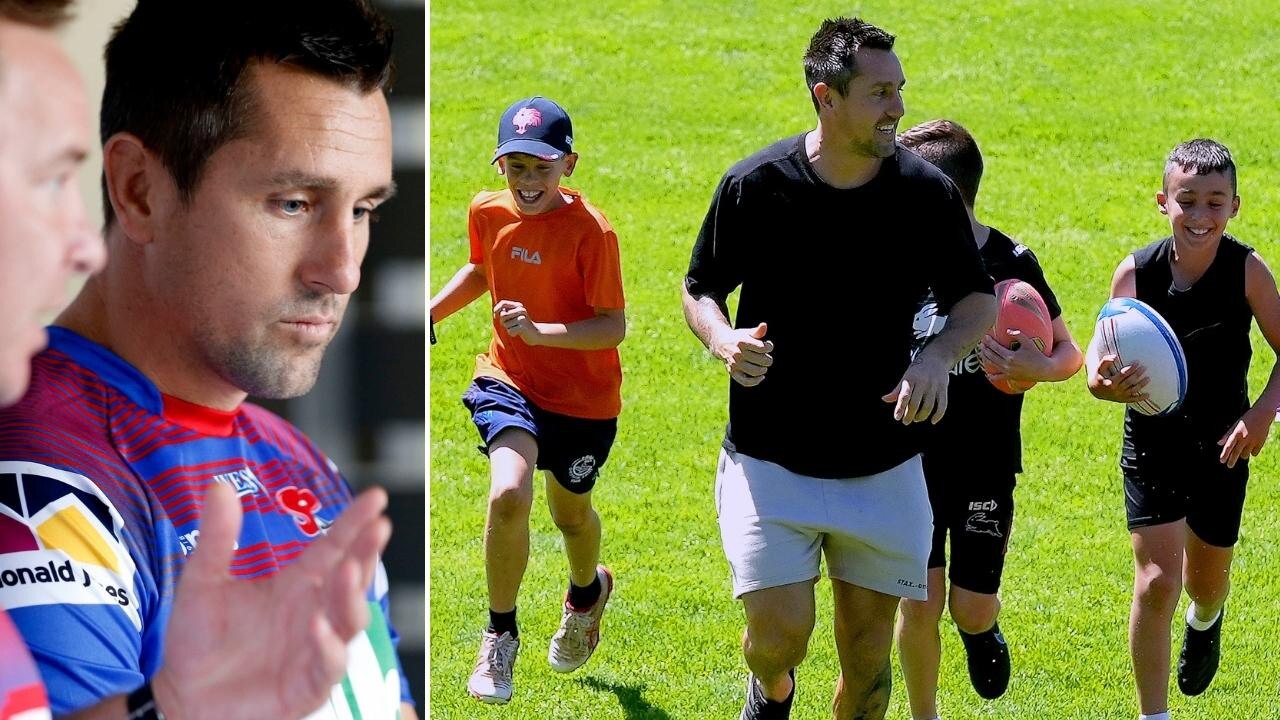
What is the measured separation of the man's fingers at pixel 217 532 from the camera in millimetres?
1477

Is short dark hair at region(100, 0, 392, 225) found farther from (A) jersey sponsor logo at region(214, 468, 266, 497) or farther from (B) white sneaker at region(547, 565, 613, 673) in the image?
(B) white sneaker at region(547, 565, 613, 673)

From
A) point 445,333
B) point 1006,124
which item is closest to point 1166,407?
point 445,333

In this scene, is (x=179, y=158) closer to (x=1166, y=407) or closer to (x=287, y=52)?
(x=287, y=52)

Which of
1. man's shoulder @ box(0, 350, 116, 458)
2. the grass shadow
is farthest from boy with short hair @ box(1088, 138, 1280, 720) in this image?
man's shoulder @ box(0, 350, 116, 458)

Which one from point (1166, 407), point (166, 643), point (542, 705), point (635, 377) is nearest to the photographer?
point (166, 643)

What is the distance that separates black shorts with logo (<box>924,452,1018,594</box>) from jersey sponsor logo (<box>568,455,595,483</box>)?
3.88 ft

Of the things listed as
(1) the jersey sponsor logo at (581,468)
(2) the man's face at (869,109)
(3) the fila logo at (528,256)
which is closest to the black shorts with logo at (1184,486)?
(2) the man's face at (869,109)

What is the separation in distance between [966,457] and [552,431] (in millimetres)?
1375

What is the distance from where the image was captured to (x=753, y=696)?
14.9 ft

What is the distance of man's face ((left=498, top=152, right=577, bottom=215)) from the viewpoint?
533 centimetres

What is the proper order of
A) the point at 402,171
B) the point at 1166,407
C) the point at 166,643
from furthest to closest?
1. the point at 1166,407
2. the point at 402,171
3. the point at 166,643

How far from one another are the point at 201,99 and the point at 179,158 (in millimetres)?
72

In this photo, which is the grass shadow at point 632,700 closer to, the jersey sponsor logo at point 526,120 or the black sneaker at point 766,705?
the black sneaker at point 766,705

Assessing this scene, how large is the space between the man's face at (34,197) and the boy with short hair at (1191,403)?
3818 mm
